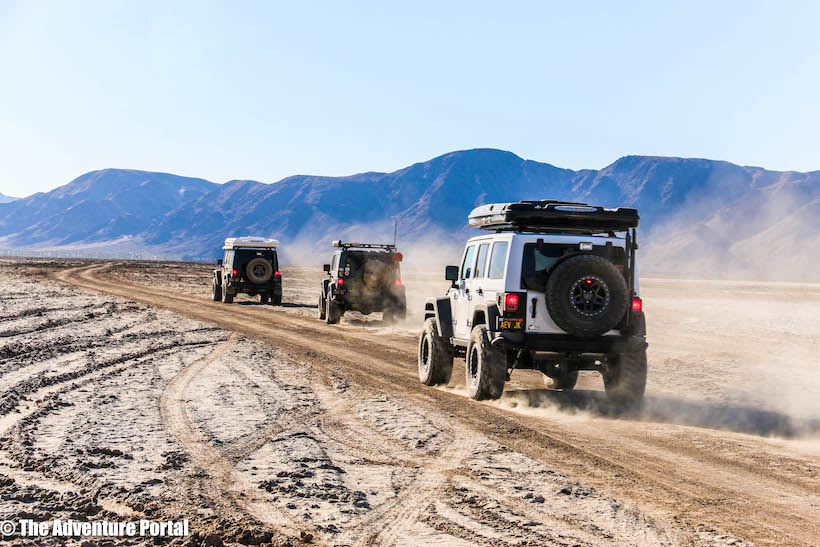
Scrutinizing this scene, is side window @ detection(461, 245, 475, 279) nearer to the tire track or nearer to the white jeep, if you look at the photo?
the white jeep

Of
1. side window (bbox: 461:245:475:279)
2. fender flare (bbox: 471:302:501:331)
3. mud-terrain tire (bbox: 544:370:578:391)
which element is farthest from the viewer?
mud-terrain tire (bbox: 544:370:578:391)

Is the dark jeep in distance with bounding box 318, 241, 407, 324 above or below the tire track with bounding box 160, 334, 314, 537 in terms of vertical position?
above

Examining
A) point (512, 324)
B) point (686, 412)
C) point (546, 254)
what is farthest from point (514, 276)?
point (686, 412)

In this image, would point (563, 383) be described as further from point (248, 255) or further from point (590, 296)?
point (248, 255)

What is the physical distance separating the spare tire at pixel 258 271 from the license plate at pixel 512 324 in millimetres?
19408

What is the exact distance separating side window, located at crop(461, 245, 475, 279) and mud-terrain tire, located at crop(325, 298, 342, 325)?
1019cm

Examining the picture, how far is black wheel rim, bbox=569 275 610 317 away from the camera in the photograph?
8992 mm

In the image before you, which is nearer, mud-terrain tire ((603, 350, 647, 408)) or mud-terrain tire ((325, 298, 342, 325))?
mud-terrain tire ((603, 350, 647, 408))

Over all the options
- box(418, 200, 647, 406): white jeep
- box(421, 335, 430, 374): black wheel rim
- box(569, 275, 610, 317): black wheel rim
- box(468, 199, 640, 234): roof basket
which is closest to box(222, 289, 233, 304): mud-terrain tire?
box(421, 335, 430, 374): black wheel rim

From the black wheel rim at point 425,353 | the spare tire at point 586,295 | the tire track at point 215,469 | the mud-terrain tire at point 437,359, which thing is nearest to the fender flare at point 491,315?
the spare tire at point 586,295

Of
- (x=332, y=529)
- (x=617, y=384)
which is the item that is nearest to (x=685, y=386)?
(x=617, y=384)

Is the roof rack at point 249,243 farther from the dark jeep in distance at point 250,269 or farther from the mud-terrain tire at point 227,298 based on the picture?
the mud-terrain tire at point 227,298

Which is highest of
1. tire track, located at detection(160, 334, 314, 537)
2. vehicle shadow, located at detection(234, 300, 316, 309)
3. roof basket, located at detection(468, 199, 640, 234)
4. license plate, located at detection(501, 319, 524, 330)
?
roof basket, located at detection(468, 199, 640, 234)

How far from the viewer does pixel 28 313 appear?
2053 cm
